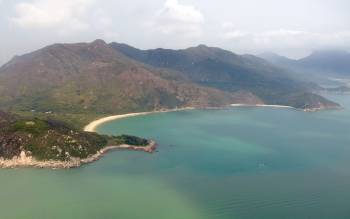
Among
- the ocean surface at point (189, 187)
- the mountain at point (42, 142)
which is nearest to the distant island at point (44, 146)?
the mountain at point (42, 142)

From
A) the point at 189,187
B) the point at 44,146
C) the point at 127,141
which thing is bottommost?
the point at 189,187

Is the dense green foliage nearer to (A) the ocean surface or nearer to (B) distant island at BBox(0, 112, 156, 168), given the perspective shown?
(B) distant island at BBox(0, 112, 156, 168)

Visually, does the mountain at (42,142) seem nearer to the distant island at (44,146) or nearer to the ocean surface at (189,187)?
the distant island at (44,146)

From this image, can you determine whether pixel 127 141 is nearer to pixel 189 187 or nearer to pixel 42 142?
pixel 42 142

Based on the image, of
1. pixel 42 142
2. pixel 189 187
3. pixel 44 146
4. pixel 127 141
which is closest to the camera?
pixel 189 187

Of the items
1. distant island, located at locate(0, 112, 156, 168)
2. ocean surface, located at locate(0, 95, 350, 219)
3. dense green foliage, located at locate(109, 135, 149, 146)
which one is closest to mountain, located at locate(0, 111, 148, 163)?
distant island, located at locate(0, 112, 156, 168)

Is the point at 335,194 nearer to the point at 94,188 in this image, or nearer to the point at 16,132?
the point at 94,188

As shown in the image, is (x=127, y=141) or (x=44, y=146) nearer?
(x=44, y=146)

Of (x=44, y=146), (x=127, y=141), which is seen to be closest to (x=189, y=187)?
(x=44, y=146)
